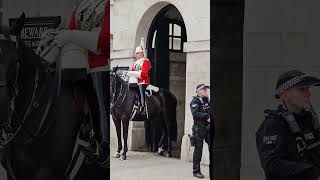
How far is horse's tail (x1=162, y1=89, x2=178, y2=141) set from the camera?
410 centimetres

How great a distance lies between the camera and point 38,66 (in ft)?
13.9

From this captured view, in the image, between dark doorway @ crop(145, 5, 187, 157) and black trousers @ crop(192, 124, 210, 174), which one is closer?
black trousers @ crop(192, 124, 210, 174)

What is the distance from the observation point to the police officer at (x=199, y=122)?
391 cm

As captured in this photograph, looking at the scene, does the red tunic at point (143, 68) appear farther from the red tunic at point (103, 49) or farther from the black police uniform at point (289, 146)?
the black police uniform at point (289, 146)

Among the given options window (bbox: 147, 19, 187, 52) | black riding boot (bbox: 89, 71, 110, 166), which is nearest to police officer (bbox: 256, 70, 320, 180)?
window (bbox: 147, 19, 187, 52)

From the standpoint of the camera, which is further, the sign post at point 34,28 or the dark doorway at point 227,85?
the sign post at point 34,28

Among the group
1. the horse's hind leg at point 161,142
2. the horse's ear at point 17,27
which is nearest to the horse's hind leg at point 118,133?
the horse's hind leg at point 161,142

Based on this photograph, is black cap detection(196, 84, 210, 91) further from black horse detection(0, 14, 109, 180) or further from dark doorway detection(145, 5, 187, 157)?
black horse detection(0, 14, 109, 180)

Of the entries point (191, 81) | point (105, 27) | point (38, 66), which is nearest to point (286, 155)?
point (191, 81)

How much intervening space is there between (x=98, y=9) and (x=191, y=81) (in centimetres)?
100

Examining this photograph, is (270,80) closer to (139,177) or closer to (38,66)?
(139,177)

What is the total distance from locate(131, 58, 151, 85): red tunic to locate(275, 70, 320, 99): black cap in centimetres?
115

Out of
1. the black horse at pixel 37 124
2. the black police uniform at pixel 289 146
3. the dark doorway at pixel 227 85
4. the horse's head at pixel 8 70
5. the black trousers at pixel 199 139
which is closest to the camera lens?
the black police uniform at pixel 289 146

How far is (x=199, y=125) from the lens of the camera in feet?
13.0
